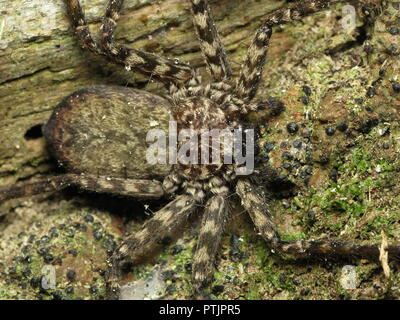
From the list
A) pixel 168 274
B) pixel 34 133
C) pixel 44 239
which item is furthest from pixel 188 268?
pixel 34 133

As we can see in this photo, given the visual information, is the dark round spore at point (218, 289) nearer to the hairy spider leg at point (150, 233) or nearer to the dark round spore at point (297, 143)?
the hairy spider leg at point (150, 233)

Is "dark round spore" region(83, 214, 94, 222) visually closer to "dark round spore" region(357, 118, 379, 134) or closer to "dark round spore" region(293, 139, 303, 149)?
"dark round spore" region(293, 139, 303, 149)

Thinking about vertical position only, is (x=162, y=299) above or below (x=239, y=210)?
below

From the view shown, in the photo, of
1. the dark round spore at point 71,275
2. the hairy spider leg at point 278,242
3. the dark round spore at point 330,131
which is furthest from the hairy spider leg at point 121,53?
the dark round spore at point 71,275

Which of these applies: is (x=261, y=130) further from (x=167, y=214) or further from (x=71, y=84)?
(x=71, y=84)

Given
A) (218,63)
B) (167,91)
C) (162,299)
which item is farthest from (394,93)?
(162,299)

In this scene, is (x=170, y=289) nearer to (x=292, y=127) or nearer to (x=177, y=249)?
(x=177, y=249)
